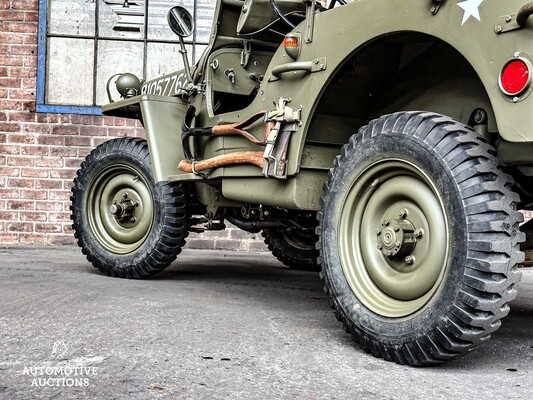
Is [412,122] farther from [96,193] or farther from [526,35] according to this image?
[96,193]

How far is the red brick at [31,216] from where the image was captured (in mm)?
7176

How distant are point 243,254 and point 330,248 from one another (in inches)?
171

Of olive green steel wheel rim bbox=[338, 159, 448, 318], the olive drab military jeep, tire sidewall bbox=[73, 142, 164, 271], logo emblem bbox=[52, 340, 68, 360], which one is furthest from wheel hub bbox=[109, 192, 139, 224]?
olive green steel wheel rim bbox=[338, 159, 448, 318]

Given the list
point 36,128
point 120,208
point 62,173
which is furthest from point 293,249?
point 36,128

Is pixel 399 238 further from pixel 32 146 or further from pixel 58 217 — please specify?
pixel 32 146

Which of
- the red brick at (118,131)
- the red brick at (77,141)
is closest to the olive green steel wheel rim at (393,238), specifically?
the red brick at (118,131)

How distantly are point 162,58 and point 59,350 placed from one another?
18.0 ft

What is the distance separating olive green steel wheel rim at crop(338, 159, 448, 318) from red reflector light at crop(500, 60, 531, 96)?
0.41m

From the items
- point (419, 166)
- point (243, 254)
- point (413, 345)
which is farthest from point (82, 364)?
point (243, 254)

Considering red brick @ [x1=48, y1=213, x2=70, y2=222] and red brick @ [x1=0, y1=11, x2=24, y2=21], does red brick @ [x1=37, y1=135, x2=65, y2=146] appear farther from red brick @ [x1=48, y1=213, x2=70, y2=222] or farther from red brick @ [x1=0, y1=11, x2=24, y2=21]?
red brick @ [x1=0, y1=11, x2=24, y2=21]

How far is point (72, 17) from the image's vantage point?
24.0 feet

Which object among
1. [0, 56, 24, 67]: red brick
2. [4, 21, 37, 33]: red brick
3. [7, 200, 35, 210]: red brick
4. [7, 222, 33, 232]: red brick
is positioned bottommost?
[7, 222, 33, 232]: red brick

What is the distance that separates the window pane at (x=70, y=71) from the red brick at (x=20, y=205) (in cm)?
116

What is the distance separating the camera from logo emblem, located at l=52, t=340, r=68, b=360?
228cm
